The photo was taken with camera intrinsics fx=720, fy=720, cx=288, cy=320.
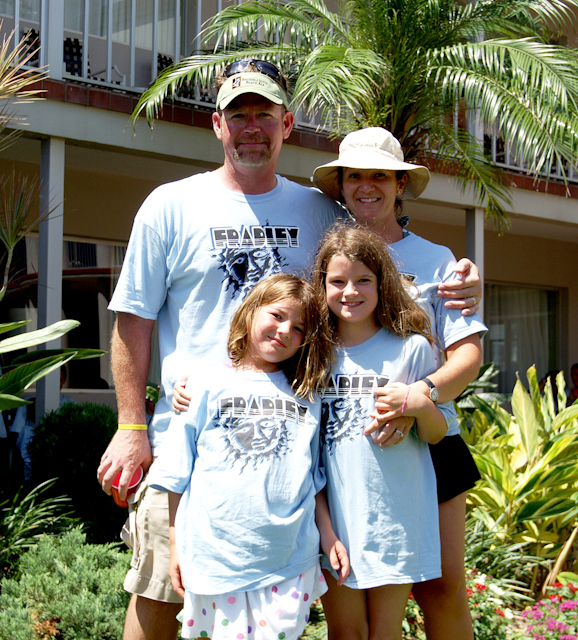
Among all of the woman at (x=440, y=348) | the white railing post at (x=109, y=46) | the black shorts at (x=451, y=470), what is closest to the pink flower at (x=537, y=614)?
the woman at (x=440, y=348)

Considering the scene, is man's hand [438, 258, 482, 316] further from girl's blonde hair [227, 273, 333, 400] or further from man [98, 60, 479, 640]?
girl's blonde hair [227, 273, 333, 400]

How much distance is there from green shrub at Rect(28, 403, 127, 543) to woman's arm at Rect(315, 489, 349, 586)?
10.1ft

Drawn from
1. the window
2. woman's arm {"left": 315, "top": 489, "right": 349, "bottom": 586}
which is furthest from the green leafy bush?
the window

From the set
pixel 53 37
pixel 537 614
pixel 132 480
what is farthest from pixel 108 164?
pixel 537 614

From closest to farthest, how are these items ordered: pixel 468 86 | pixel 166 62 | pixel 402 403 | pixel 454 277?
pixel 402 403 < pixel 454 277 < pixel 468 86 < pixel 166 62

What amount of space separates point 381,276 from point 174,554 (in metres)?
1.04

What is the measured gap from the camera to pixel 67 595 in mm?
3377

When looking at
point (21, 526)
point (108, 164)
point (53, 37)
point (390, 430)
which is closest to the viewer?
point (390, 430)

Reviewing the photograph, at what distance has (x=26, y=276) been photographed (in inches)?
293

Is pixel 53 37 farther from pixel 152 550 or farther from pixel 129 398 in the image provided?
pixel 152 550

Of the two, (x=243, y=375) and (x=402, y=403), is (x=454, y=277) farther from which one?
(x=243, y=375)

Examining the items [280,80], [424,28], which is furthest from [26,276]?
[280,80]

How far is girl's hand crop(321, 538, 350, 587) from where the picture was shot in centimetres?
206

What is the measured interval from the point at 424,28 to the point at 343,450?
190 inches
